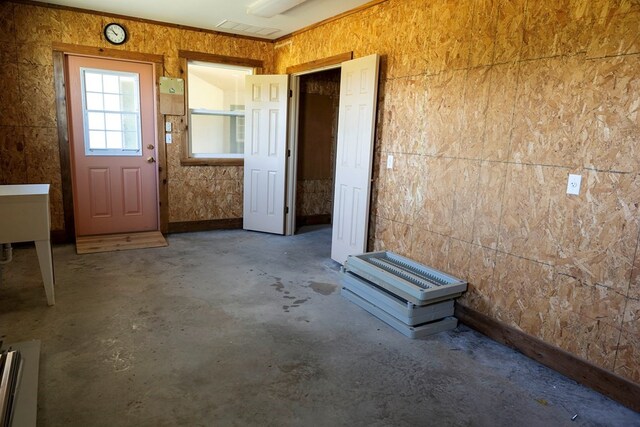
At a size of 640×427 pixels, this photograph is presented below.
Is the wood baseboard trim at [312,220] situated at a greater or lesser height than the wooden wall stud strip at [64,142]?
lesser

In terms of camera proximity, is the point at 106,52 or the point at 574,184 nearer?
the point at 574,184

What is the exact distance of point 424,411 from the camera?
7.15 feet

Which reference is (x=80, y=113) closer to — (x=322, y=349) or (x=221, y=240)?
(x=221, y=240)

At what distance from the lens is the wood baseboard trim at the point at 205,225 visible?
18.6 feet

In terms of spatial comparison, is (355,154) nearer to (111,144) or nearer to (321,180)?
(321,180)

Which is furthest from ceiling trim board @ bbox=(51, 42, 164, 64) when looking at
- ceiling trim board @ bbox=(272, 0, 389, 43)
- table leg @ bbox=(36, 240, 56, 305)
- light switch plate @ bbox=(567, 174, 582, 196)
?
light switch plate @ bbox=(567, 174, 582, 196)

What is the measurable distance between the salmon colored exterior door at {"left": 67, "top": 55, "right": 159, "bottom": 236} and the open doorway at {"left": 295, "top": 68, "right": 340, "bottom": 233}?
206cm

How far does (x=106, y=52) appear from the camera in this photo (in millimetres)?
4891

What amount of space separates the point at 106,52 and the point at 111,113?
2.30 ft

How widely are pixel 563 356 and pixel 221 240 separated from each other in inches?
158

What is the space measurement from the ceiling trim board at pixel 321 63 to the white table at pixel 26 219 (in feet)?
10.1

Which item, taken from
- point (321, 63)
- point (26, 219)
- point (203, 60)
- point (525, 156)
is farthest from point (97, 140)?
point (525, 156)

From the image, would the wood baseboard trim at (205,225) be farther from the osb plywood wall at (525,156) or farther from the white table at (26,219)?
the osb plywood wall at (525,156)

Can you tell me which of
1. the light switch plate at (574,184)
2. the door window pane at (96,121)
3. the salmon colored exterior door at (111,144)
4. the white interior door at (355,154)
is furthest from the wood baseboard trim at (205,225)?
the light switch plate at (574,184)
